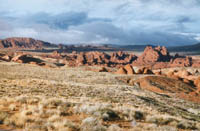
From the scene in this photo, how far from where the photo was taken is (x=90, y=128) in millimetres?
7336

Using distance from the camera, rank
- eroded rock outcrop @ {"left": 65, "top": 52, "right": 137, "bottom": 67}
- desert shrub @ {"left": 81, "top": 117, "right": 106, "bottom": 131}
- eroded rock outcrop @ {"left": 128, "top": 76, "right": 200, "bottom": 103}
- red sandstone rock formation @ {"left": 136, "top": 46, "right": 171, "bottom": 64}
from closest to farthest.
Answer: desert shrub @ {"left": 81, "top": 117, "right": 106, "bottom": 131} < eroded rock outcrop @ {"left": 128, "top": 76, "right": 200, "bottom": 103} < eroded rock outcrop @ {"left": 65, "top": 52, "right": 137, "bottom": 67} < red sandstone rock formation @ {"left": 136, "top": 46, "right": 171, "bottom": 64}

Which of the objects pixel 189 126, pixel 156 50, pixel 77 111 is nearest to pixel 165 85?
pixel 189 126

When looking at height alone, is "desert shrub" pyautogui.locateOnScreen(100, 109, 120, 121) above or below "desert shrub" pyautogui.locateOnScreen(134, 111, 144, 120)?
above

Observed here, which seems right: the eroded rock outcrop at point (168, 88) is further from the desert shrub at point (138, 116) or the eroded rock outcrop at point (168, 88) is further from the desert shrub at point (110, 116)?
the desert shrub at point (110, 116)

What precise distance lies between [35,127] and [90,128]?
1968mm

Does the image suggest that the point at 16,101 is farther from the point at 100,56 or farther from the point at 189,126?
the point at 100,56

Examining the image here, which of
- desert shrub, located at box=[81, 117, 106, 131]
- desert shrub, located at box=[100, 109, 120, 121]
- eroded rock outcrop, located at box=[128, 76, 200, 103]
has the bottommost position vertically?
eroded rock outcrop, located at box=[128, 76, 200, 103]

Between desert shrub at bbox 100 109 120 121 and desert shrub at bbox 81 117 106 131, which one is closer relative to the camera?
desert shrub at bbox 81 117 106 131

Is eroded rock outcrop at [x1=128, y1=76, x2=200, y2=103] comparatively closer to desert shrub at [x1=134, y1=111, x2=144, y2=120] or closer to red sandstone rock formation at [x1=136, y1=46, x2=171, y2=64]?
desert shrub at [x1=134, y1=111, x2=144, y2=120]

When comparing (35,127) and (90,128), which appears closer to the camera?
(35,127)

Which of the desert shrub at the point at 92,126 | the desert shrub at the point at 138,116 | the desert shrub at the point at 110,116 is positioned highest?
the desert shrub at the point at 92,126

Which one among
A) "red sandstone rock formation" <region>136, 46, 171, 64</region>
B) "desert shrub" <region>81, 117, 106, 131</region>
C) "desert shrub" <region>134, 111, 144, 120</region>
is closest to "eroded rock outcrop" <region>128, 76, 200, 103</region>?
"desert shrub" <region>134, 111, 144, 120</region>

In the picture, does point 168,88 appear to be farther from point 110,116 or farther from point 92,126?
point 92,126

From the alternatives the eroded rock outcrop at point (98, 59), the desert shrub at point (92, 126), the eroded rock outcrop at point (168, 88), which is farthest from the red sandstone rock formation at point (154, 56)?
the desert shrub at point (92, 126)
